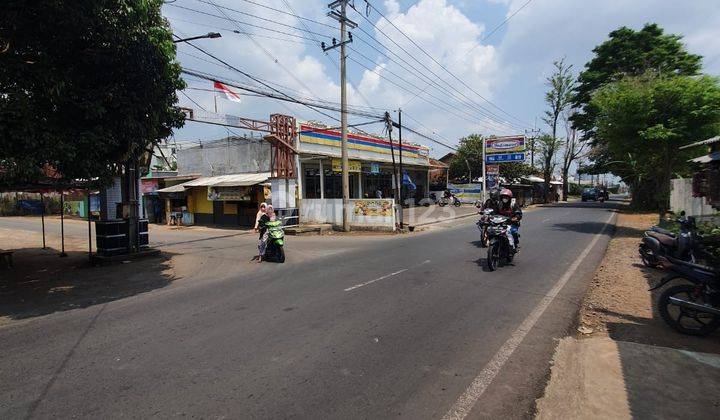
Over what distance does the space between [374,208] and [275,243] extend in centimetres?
900

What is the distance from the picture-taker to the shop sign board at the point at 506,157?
35.8 meters

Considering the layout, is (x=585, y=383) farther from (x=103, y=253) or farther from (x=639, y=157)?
(x=639, y=157)

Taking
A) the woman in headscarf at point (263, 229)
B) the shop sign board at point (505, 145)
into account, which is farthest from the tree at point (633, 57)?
the woman in headscarf at point (263, 229)

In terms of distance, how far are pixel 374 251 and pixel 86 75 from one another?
8.53 meters

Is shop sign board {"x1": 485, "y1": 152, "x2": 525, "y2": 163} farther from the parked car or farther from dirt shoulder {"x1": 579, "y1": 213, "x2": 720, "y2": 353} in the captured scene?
dirt shoulder {"x1": 579, "y1": 213, "x2": 720, "y2": 353}

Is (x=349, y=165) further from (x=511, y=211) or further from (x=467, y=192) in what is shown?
(x=467, y=192)

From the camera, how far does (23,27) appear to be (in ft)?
21.9

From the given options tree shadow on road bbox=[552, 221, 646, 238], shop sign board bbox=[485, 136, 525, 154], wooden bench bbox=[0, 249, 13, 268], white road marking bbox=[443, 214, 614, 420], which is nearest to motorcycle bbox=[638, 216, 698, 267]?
white road marking bbox=[443, 214, 614, 420]

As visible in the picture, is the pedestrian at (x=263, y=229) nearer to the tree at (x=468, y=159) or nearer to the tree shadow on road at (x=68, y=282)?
the tree shadow on road at (x=68, y=282)

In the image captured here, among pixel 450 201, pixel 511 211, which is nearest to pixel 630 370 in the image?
pixel 511 211

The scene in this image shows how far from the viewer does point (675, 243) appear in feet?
28.6

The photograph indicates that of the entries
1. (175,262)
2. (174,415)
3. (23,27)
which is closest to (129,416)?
(174,415)

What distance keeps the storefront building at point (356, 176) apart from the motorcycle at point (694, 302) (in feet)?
46.4

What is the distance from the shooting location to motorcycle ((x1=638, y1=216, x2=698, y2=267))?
8.38m
